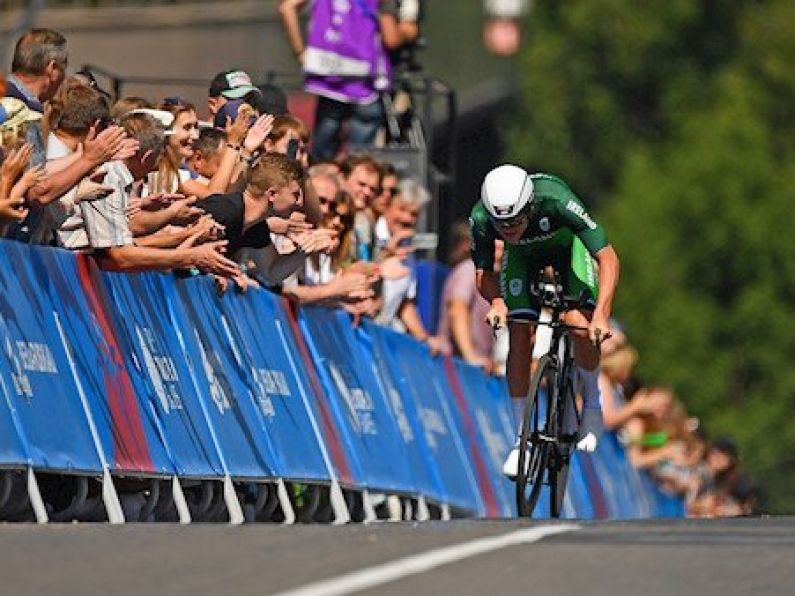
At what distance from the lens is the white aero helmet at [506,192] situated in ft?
59.4

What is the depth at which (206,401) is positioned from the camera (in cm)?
1711

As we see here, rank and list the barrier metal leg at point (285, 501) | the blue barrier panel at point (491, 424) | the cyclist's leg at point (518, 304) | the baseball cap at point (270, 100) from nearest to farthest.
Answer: the barrier metal leg at point (285, 501) < the cyclist's leg at point (518, 304) < the baseball cap at point (270, 100) < the blue barrier panel at point (491, 424)

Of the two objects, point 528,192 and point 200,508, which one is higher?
point 528,192

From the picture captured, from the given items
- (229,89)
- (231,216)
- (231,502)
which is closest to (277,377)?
(231,216)

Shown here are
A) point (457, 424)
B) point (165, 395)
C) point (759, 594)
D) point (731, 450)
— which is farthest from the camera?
point (731, 450)

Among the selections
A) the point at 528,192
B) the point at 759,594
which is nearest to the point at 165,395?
the point at 528,192

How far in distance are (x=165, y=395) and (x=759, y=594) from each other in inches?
209

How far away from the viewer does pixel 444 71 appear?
6069 cm

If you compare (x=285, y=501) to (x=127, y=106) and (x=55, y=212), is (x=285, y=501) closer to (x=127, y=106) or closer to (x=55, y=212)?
(x=127, y=106)

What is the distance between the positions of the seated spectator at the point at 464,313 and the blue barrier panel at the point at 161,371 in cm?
709

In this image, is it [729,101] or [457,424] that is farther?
[729,101]

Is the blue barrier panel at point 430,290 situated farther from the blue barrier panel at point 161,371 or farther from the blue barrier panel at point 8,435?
the blue barrier panel at point 8,435

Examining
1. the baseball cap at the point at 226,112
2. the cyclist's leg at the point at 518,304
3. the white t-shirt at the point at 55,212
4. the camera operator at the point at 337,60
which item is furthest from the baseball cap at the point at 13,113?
the camera operator at the point at 337,60

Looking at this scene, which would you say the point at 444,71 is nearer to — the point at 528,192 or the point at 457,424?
the point at 457,424
